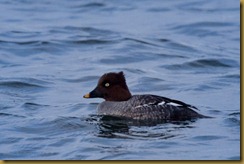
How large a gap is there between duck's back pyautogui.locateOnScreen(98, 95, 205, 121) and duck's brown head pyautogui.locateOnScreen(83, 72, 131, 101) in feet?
0.99

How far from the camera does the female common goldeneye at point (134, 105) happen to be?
13.1 metres

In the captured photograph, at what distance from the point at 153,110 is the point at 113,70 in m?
4.48

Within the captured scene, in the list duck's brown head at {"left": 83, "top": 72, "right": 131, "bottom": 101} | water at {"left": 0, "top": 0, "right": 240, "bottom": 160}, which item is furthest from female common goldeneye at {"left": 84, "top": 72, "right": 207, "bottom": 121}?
water at {"left": 0, "top": 0, "right": 240, "bottom": 160}

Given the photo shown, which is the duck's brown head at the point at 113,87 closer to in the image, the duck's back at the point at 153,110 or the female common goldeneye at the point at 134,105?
the female common goldeneye at the point at 134,105

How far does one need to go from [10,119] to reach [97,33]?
8592mm

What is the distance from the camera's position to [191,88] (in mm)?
15742

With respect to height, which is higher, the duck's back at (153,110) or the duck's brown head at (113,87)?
the duck's brown head at (113,87)

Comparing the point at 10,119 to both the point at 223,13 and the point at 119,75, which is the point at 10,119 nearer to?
the point at 119,75

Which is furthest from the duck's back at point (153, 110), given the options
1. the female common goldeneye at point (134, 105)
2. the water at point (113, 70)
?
the water at point (113, 70)

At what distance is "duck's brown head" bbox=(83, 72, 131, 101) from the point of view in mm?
13680

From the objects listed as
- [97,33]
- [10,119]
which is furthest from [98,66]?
[10,119]

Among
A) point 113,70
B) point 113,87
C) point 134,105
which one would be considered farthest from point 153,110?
point 113,70

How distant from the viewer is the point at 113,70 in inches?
690

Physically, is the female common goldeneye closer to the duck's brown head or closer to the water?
the duck's brown head
